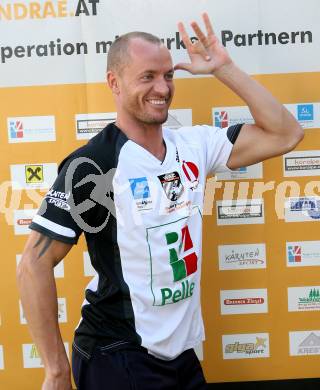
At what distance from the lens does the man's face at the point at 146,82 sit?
80.1 inches

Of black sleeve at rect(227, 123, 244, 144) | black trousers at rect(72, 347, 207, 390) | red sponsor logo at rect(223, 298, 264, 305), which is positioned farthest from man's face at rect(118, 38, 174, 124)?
red sponsor logo at rect(223, 298, 264, 305)

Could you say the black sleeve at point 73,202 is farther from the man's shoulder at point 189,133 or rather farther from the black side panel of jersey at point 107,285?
the man's shoulder at point 189,133

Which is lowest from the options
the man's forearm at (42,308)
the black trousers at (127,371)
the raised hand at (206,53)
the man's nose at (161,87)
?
the black trousers at (127,371)

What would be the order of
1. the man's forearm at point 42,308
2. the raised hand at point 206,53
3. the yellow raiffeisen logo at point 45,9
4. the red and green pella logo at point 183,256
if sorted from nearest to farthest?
1. the man's forearm at point 42,308
2. the red and green pella logo at point 183,256
3. the raised hand at point 206,53
4. the yellow raiffeisen logo at point 45,9

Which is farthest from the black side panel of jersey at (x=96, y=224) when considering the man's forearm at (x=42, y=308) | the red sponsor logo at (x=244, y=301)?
the red sponsor logo at (x=244, y=301)

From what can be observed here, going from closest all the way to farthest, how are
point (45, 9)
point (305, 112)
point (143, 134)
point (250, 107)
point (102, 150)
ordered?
point (102, 150)
point (143, 134)
point (250, 107)
point (45, 9)
point (305, 112)

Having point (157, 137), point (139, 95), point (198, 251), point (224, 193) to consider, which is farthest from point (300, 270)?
point (139, 95)

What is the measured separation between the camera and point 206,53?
2266 mm

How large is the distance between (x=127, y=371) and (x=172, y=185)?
2.29 ft

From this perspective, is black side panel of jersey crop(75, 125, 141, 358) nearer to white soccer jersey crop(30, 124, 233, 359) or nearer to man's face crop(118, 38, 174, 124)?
white soccer jersey crop(30, 124, 233, 359)

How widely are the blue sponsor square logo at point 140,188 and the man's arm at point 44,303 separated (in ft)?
1.08

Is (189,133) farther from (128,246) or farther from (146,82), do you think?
(128,246)

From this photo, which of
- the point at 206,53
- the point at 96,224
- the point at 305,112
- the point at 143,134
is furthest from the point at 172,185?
the point at 305,112

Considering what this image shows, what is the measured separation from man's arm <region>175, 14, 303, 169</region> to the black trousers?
858 mm
